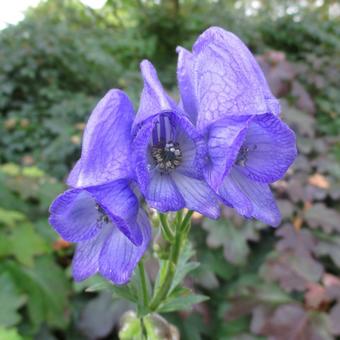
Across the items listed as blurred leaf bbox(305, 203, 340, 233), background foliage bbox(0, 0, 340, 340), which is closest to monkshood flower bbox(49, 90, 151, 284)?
background foliage bbox(0, 0, 340, 340)

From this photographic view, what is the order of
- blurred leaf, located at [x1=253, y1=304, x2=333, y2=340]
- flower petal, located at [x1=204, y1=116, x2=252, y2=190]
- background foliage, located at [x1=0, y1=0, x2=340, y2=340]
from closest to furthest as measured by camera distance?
flower petal, located at [x1=204, y1=116, x2=252, y2=190] → blurred leaf, located at [x1=253, y1=304, x2=333, y2=340] → background foliage, located at [x1=0, y1=0, x2=340, y2=340]

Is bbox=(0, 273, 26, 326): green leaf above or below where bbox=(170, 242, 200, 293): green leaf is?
below

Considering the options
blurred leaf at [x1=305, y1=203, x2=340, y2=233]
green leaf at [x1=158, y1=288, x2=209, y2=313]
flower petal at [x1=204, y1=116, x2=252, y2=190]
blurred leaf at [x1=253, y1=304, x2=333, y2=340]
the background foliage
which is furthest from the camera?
blurred leaf at [x1=305, y1=203, x2=340, y2=233]

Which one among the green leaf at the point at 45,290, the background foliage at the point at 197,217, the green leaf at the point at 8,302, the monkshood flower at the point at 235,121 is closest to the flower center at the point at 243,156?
the monkshood flower at the point at 235,121

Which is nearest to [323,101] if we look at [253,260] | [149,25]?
[149,25]

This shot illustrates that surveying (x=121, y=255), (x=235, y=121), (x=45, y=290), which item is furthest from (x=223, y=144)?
(x=45, y=290)

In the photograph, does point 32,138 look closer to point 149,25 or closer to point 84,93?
point 84,93

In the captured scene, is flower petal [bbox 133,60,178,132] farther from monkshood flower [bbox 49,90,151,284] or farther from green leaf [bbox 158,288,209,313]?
green leaf [bbox 158,288,209,313]

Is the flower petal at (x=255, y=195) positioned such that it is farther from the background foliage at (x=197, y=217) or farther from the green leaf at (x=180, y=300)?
the background foliage at (x=197, y=217)

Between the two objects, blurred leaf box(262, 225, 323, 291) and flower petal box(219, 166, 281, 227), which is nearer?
flower petal box(219, 166, 281, 227)
